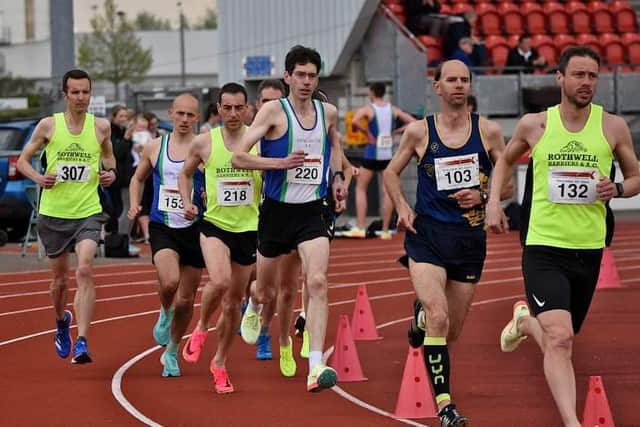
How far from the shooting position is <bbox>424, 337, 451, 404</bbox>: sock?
8.09 metres

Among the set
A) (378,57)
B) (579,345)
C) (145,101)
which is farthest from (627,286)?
(145,101)

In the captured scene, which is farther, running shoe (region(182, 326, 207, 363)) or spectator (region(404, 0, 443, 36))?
spectator (region(404, 0, 443, 36))

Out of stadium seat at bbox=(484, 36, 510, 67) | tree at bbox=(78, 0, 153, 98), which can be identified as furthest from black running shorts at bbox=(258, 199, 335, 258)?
tree at bbox=(78, 0, 153, 98)

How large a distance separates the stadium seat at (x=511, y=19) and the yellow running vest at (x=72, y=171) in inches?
817

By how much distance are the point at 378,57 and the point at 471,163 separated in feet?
64.0

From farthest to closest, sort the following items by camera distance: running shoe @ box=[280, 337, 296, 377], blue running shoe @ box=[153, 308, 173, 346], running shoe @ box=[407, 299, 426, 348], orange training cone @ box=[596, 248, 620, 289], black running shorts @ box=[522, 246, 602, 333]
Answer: orange training cone @ box=[596, 248, 620, 289]
blue running shoe @ box=[153, 308, 173, 346]
running shoe @ box=[280, 337, 296, 377]
running shoe @ box=[407, 299, 426, 348]
black running shorts @ box=[522, 246, 602, 333]

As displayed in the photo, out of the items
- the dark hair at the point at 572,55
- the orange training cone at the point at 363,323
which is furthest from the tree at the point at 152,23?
the dark hair at the point at 572,55

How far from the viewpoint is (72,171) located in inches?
436

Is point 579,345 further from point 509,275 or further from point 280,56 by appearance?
point 280,56

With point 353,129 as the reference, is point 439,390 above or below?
below

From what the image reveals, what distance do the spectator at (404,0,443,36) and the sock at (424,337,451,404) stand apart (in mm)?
20513

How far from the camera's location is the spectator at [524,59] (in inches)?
1080

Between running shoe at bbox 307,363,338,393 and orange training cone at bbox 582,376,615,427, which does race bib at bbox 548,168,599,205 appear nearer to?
orange training cone at bbox 582,376,615,427

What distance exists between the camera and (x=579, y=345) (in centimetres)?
1164
